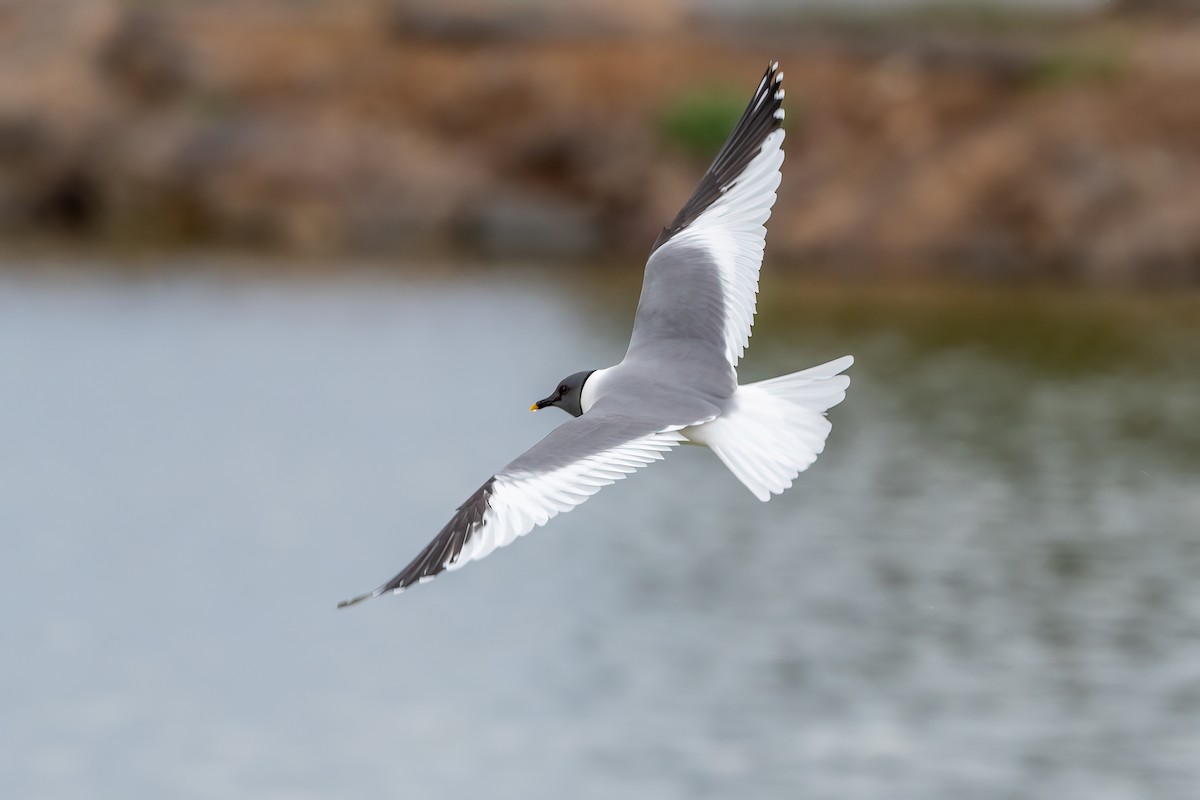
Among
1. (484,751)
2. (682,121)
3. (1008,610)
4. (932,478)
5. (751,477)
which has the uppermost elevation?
(682,121)

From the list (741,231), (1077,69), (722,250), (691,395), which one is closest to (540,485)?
(691,395)

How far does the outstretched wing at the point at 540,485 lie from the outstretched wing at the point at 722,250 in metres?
0.71

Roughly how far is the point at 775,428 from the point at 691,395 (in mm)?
296

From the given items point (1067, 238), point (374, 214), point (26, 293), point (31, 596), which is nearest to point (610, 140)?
point (374, 214)

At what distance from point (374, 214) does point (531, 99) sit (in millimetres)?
3082

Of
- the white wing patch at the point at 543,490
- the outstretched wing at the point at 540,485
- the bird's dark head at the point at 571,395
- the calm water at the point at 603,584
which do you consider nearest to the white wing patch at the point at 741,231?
the bird's dark head at the point at 571,395

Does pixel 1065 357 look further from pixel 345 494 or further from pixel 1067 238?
pixel 345 494

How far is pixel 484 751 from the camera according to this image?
34.8 ft

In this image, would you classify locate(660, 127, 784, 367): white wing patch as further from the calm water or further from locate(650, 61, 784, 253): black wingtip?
the calm water

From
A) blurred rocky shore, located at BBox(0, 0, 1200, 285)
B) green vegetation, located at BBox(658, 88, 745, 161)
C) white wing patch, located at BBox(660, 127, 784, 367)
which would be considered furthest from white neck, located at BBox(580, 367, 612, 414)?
green vegetation, located at BBox(658, 88, 745, 161)

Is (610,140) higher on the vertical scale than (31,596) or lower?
higher

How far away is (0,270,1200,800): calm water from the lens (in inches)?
416

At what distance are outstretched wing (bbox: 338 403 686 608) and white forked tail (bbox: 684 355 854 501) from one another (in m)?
0.16

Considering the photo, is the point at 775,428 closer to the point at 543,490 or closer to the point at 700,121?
the point at 543,490
